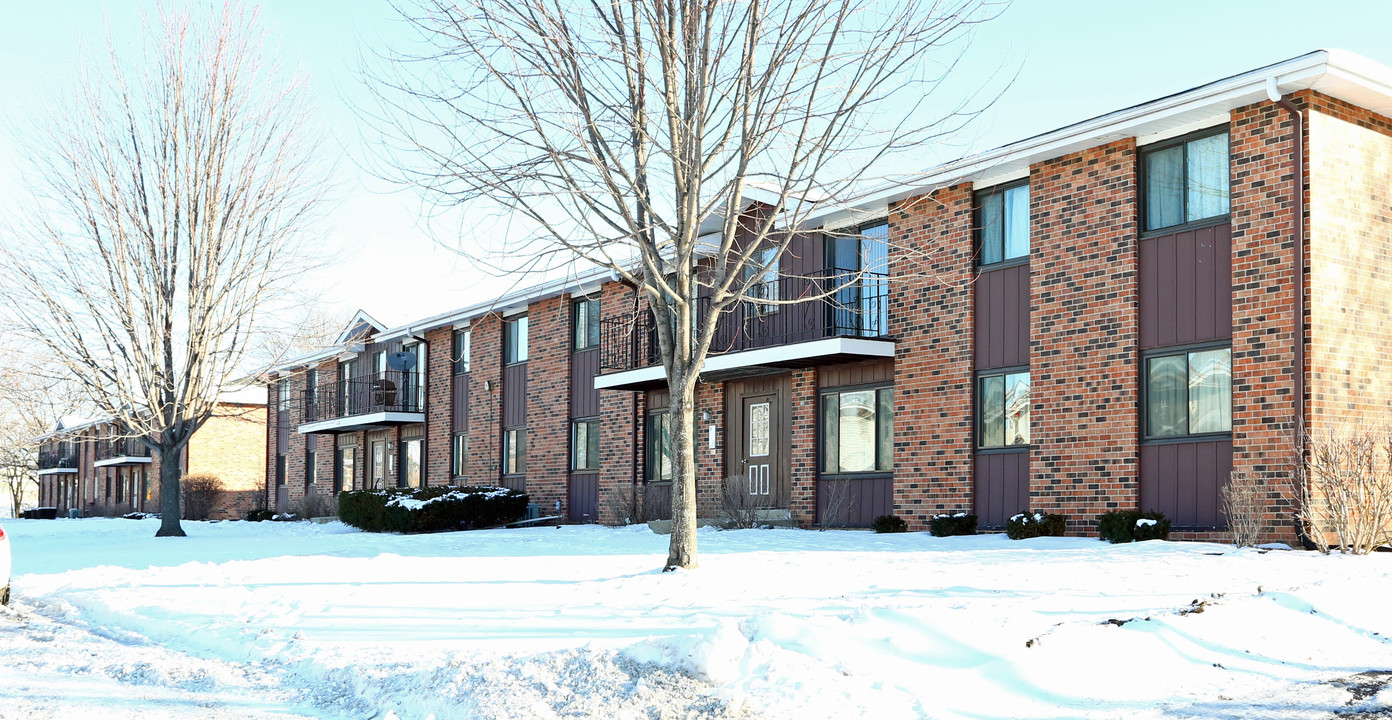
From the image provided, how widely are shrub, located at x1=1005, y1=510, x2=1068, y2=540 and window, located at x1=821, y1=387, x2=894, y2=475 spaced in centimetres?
320

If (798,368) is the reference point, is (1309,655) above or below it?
below

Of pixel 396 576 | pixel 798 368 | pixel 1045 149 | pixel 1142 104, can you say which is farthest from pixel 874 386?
pixel 396 576

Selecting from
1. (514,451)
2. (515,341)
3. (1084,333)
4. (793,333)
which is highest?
(515,341)

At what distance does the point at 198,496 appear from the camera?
131ft

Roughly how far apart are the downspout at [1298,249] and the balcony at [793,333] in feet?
18.4

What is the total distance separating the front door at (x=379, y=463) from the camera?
33.5 metres

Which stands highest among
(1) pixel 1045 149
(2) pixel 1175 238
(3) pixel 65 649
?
(1) pixel 1045 149

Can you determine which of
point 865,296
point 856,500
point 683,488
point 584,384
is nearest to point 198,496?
point 584,384

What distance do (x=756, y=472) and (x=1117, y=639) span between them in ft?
45.0

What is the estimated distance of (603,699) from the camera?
19.7 feet

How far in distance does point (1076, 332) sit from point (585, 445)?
12.7m

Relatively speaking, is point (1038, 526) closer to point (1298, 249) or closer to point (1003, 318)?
point (1003, 318)

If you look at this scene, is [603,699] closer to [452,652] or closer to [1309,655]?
[452,652]

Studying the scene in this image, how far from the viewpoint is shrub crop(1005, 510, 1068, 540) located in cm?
1470
